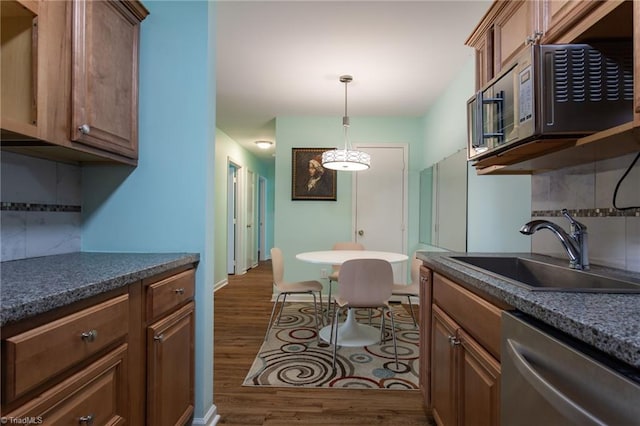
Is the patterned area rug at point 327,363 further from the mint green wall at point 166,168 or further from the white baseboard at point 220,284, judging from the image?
the white baseboard at point 220,284

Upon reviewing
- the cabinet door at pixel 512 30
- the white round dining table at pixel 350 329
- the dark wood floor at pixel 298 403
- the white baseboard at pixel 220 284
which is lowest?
the dark wood floor at pixel 298 403

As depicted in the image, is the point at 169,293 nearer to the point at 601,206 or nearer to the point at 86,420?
the point at 86,420

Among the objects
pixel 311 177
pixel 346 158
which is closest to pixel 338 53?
pixel 346 158

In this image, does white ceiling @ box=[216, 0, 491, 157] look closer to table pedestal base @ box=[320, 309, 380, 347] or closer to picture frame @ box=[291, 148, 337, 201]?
picture frame @ box=[291, 148, 337, 201]

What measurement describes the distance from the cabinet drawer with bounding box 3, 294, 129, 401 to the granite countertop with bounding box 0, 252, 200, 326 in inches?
1.9

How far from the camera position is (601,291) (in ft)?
2.92

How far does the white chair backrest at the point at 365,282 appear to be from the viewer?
92.8 inches

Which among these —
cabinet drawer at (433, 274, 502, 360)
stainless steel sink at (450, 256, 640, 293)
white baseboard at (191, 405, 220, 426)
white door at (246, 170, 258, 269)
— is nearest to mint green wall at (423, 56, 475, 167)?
stainless steel sink at (450, 256, 640, 293)

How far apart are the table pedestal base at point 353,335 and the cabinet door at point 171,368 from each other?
4.59ft

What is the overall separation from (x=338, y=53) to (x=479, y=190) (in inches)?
63.0

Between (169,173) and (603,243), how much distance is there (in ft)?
6.49

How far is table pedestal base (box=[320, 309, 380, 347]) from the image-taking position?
266 centimetres

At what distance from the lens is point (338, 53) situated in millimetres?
2658

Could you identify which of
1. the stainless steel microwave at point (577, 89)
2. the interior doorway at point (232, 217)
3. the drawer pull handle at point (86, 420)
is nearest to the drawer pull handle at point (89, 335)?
the drawer pull handle at point (86, 420)
